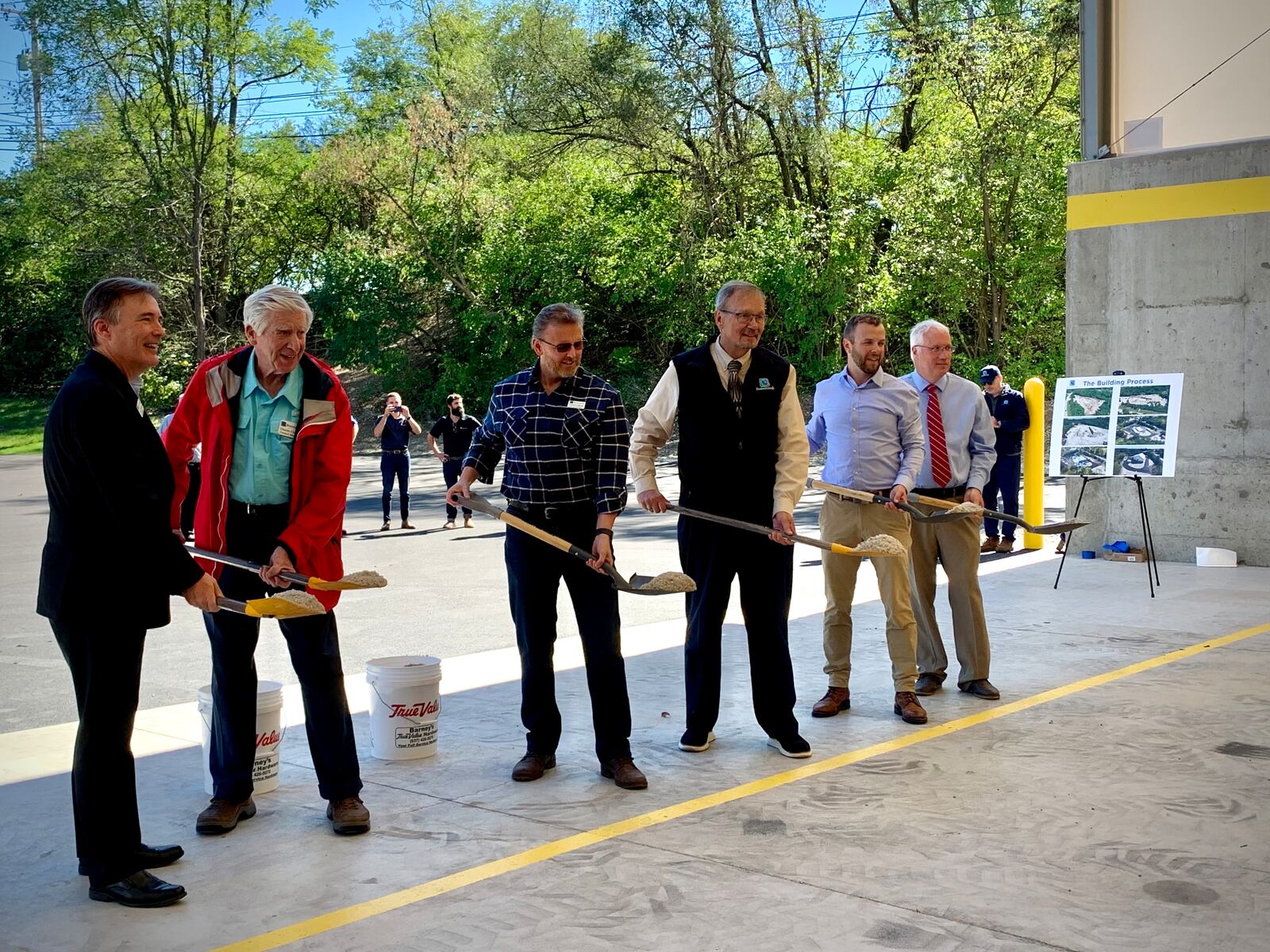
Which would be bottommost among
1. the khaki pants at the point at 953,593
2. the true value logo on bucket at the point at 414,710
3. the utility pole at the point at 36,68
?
the true value logo on bucket at the point at 414,710

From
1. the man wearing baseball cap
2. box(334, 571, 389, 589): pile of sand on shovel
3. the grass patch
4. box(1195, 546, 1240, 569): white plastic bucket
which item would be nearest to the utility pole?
the grass patch

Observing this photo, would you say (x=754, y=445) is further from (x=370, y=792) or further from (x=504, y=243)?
(x=504, y=243)

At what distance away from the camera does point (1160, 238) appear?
12.6 m

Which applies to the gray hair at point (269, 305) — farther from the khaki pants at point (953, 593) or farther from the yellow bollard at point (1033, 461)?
the yellow bollard at point (1033, 461)

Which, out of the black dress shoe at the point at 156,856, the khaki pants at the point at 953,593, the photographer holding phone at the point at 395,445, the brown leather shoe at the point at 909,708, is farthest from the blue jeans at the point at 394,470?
the black dress shoe at the point at 156,856

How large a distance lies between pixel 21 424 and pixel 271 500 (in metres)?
37.5

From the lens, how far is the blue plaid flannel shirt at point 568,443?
552 cm

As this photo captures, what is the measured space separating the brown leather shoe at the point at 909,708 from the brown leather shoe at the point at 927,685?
45 cm

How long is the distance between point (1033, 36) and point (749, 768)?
2267 centimetres

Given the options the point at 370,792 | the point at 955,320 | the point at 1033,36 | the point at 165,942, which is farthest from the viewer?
the point at 955,320

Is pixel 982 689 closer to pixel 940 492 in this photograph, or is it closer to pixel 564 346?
pixel 940 492

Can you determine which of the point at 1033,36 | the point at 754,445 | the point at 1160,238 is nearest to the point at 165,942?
the point at 754,445

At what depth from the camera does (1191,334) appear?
40.9ft

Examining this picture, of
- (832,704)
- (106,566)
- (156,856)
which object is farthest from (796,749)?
(106,566)
